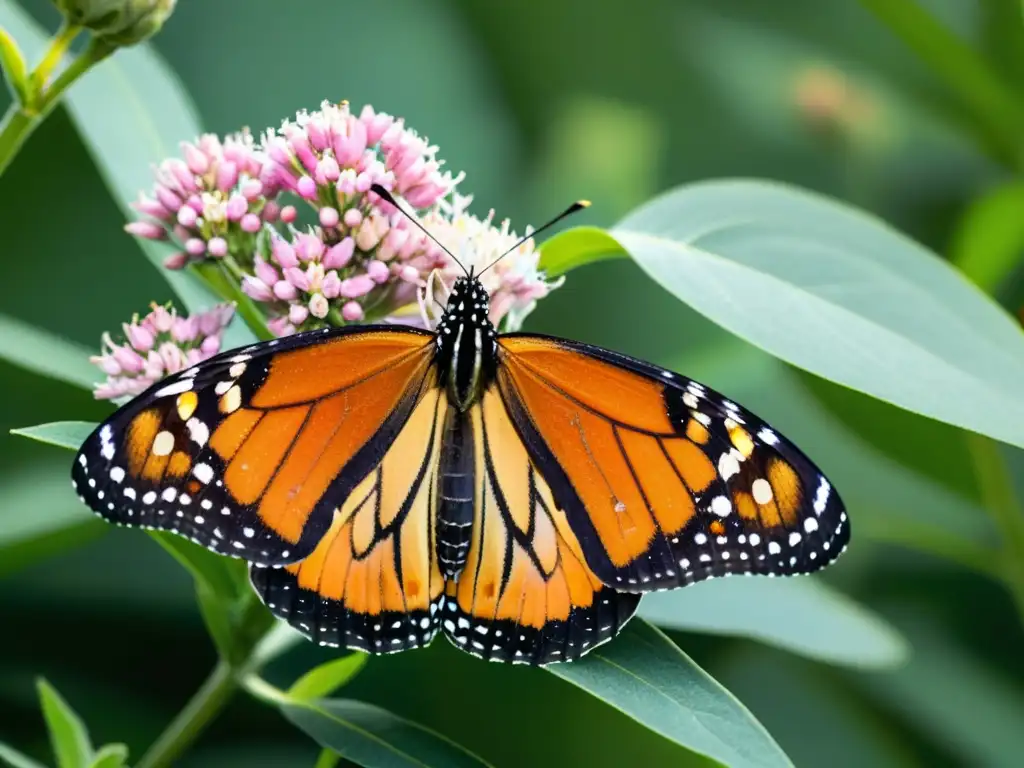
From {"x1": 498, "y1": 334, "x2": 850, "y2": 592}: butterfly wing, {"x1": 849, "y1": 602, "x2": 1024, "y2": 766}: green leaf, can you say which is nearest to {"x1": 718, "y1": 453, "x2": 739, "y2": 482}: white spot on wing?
{"x1": 498, "y1": 334, "x2": 850, "y2": 592}: butterfly wing

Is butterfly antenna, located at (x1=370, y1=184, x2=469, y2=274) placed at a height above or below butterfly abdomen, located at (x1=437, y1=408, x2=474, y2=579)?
above

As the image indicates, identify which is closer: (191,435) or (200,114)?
(191,435)

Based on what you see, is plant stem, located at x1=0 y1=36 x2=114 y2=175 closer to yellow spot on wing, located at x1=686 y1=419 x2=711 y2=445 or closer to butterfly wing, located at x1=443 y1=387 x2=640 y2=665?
butterfly wing, located at x1=443 y1=387 x2=640 y2=665

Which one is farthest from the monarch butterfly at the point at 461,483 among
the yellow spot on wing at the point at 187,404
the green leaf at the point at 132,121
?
the green leaf at the point at 132,121

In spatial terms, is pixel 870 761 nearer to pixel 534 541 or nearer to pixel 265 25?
pixel 534 541

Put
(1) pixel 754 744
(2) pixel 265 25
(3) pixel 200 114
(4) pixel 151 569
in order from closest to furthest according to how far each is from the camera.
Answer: (1) pixel 754 744 < (4) pixel 151 569 < (3) pixel 200 114 < (2) pixel 265 25

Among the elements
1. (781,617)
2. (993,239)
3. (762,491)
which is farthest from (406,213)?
(993,239)

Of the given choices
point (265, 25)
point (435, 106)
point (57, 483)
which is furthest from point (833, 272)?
point (265, 25)
